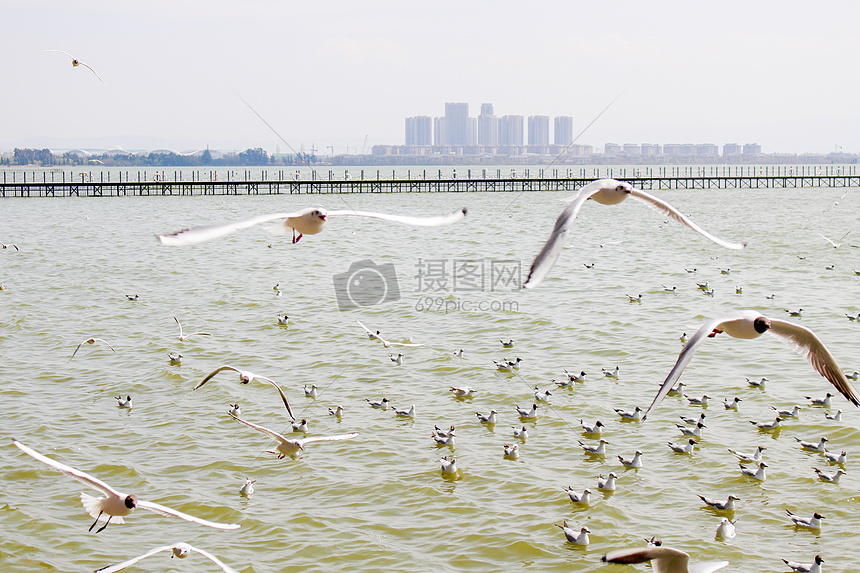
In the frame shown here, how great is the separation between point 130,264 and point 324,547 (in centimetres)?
3370

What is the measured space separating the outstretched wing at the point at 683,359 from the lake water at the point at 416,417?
6.57m

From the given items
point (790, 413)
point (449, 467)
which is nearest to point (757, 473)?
point (790, 413)

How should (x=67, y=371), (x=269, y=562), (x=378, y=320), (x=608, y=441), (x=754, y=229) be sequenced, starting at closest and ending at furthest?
(x=269, y=562)
(x=608, y=441)
(x=67, y=371)
(x=378, y=320)
(x=754, y=229)

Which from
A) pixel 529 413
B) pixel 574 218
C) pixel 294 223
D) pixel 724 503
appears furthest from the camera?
pixel 529 413

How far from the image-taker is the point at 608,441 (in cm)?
1565

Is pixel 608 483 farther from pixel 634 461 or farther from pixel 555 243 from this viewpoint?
pixel 555 243

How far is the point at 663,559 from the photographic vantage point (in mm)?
6328

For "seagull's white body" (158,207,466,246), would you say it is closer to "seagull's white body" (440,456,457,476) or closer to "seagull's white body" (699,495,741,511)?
"seagull's white body" (440,456,457,476)

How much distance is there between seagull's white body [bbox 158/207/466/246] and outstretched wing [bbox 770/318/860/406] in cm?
284

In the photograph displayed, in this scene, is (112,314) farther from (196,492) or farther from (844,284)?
(844,284)

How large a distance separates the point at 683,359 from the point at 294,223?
357 cm

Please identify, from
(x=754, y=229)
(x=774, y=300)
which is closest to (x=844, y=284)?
(x=774, y=300)

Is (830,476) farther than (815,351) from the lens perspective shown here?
Yes

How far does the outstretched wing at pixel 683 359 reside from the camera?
16.6 feet
